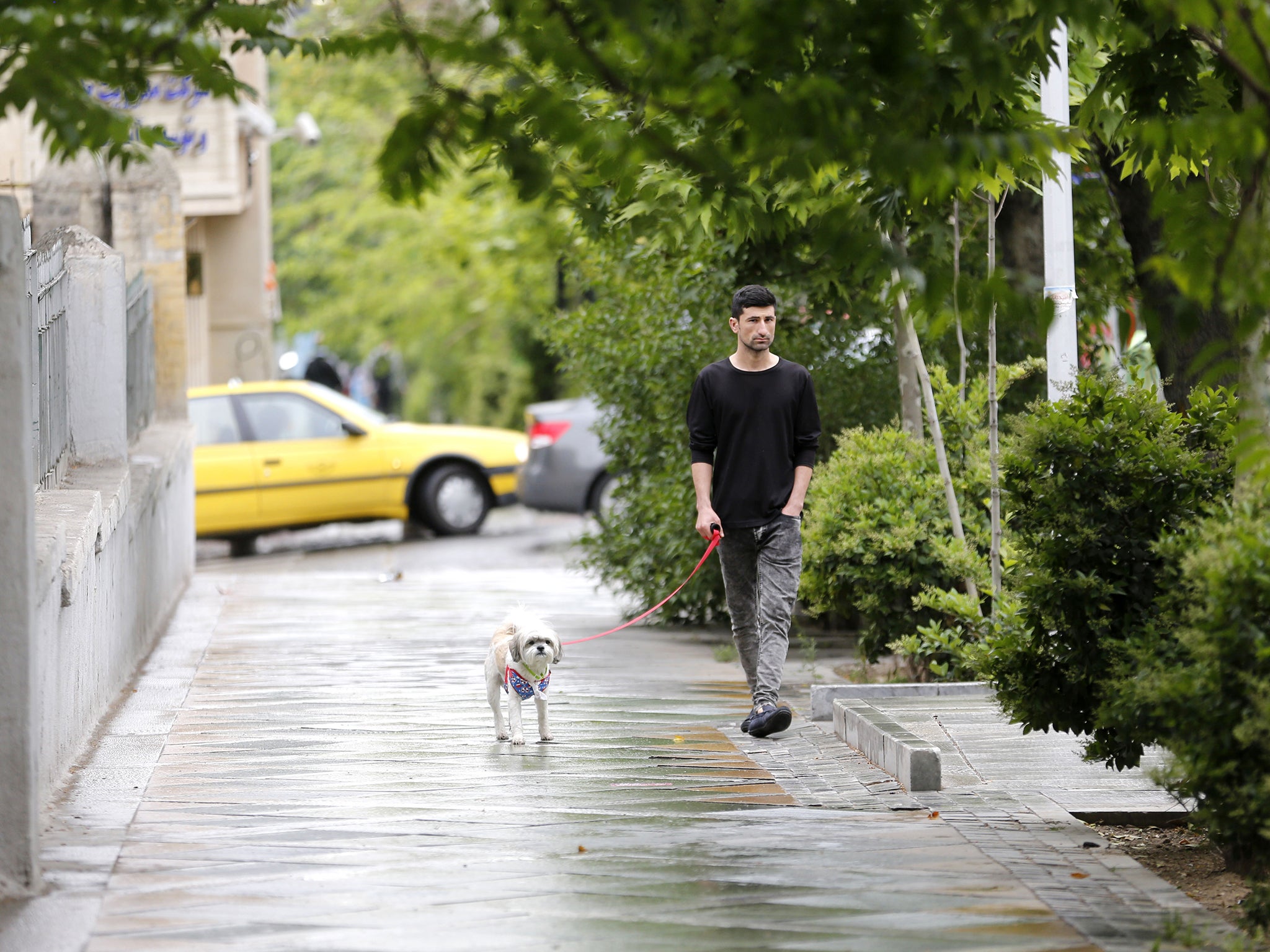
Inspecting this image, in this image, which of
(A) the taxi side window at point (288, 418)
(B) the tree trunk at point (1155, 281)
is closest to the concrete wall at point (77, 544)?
(A) the taxi side window at point (288, 418)

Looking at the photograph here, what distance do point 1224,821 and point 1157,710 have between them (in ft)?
1.25

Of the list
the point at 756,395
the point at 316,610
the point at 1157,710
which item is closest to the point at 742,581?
the point at 756,395

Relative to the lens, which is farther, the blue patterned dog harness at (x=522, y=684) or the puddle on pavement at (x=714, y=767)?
the blue patterned dog harness at (x=522, y=684)

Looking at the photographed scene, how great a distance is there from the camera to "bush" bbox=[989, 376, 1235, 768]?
622cm

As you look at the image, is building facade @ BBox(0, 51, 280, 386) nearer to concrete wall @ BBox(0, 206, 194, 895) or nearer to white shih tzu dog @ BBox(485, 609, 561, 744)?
concrete wall @ BBox(0, 206, 194, 895)

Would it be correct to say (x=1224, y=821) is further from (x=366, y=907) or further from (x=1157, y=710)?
(x=366, y=907)

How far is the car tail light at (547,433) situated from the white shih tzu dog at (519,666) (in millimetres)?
12362

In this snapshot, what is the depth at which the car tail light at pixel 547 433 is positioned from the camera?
20.7 meters

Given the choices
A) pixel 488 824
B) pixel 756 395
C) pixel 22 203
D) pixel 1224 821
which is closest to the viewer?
pixel 1224 821

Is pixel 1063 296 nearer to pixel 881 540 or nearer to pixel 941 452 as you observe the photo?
pixel 941 452

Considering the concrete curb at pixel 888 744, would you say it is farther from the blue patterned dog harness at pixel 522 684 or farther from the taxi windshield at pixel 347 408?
the taxi windshield at pixel 347 408

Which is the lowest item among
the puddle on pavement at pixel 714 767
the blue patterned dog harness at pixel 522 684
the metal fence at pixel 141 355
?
the puddle on pavement at pixel 714 767

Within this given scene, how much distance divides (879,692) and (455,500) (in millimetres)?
12608

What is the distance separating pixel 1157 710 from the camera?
536 cm
